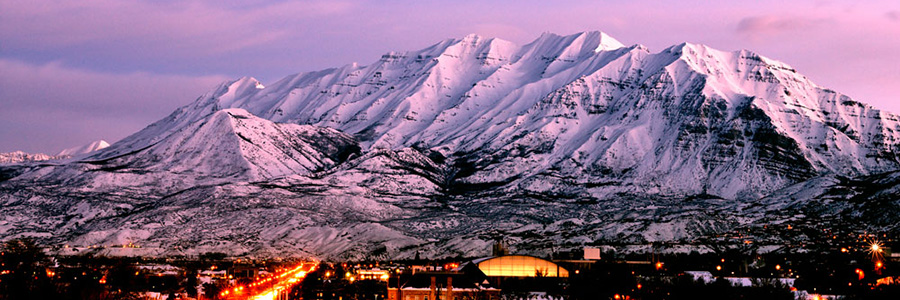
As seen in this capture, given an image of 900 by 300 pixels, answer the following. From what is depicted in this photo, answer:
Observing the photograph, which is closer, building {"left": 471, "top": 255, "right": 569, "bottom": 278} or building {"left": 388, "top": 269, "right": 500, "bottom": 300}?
building {"left": 388, "top": 269, "right": 500, "bottom": 300}

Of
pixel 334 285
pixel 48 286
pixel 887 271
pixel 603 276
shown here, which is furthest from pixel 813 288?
pixel 48 286

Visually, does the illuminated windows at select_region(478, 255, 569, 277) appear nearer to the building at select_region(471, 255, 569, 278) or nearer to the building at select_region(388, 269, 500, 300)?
the building at select_region(471, 255, 569, 278)

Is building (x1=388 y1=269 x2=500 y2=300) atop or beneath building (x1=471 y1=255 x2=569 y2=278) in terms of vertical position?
beneath

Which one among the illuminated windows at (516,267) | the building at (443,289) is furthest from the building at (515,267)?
the building at (443,289)

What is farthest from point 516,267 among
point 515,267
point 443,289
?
point 443,289

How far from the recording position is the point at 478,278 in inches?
6649

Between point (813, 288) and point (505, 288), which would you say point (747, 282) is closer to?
point (813, 288)

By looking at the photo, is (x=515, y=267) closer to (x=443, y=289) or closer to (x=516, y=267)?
(x=516, y=267)

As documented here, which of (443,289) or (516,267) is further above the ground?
(516,267)

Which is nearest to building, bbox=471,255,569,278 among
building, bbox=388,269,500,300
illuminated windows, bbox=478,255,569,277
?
illuminated windows, bbox=478,255,569,277

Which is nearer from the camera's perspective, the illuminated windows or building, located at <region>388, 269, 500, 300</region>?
building, located at <region>388, 269, 500, 300</region>

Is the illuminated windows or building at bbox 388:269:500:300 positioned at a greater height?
the illuminated windows

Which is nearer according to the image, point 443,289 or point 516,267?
point 443,289

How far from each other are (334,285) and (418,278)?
29.9 metres
